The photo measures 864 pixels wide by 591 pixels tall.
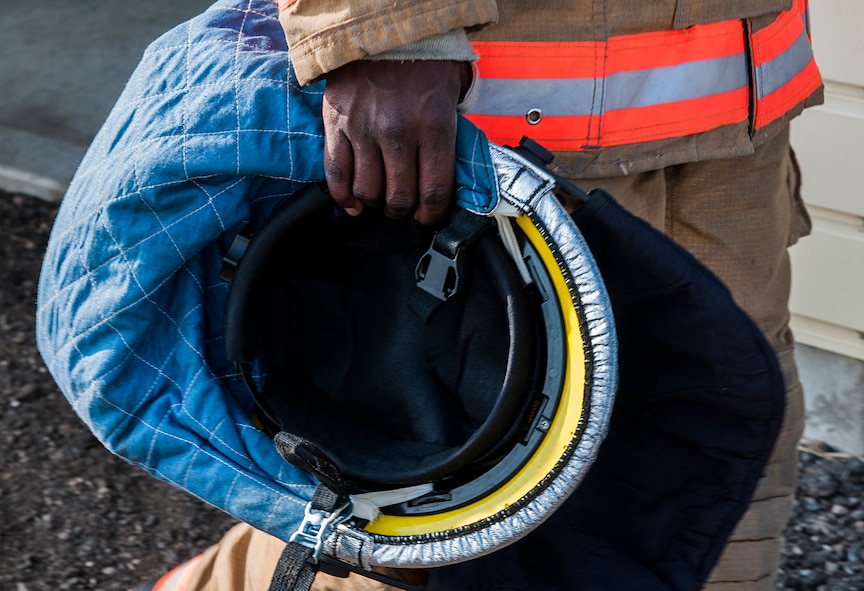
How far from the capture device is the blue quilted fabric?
1.11 meters

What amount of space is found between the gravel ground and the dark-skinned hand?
1.42 metres

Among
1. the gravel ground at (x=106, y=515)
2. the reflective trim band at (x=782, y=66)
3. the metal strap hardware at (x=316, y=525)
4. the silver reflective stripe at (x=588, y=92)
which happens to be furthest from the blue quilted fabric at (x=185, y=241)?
the gravel ground at (x=106, y=515)

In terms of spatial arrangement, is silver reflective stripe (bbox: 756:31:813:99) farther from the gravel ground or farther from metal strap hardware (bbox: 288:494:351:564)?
the gravel ground

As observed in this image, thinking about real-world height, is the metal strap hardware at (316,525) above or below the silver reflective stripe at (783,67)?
below

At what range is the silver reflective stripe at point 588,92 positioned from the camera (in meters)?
1.25

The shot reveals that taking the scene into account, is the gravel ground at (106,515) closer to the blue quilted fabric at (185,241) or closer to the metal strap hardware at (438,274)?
the blue quilted fabric at (185,241)

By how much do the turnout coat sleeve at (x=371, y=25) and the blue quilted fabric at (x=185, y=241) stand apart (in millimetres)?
84

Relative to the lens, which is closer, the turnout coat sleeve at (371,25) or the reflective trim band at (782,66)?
the turnout coat sleeve at (371,25)

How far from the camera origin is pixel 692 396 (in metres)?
1.19

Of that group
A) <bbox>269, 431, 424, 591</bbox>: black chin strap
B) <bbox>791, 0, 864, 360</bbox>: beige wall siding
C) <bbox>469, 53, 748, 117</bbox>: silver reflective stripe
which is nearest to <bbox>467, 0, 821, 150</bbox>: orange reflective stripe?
<bbox>469, 53, 748, 117</bbox>: silver reflective stripe

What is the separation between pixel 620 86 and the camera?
1.27 metres

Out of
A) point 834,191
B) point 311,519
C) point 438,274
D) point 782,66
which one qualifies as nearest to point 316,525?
point 311,519

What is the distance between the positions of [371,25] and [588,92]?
1.11 feet

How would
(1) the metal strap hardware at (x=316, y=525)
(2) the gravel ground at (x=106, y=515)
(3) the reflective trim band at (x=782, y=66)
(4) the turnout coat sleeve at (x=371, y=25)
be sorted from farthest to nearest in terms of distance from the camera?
(2) the gravel ground at (x=106, y=515) < (3) the reflective trim band at (x=782, y=66) < (1) the metal strap hardware at (x=316, y=525) < (4) the turnout coat sleeve at (x=371, y=25)
